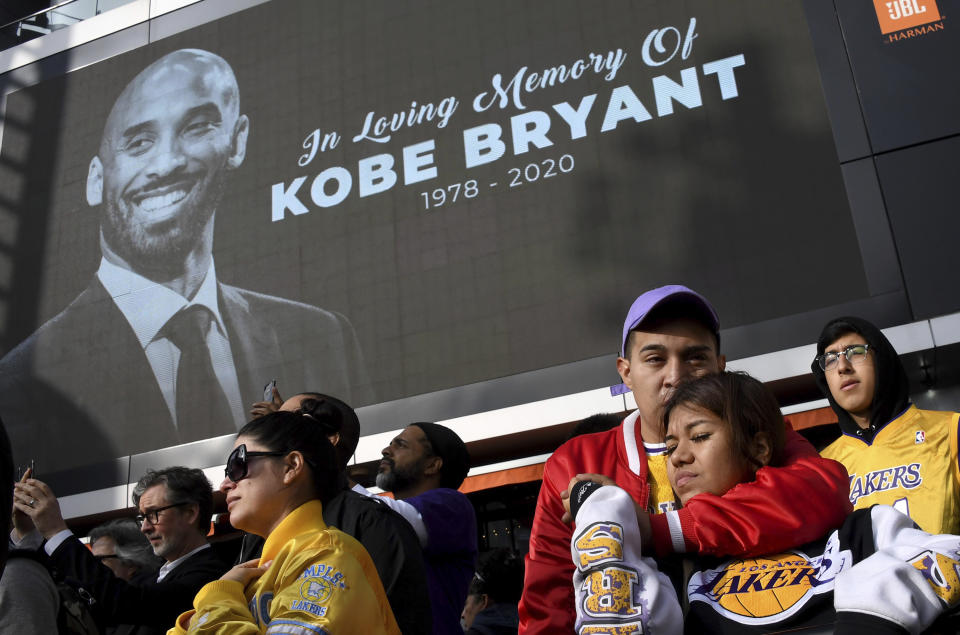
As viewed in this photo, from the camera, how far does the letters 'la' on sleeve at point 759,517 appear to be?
4.93 ft

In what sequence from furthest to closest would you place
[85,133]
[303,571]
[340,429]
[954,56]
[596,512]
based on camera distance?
[85,133], [954,56], [340,429], [303,571], [596,512]

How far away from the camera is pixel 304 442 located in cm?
234

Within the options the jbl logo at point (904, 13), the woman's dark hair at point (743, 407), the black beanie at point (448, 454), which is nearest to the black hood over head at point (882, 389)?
the woman's dark hair at point (743, 407)

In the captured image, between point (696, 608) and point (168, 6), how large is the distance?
9.60 metres

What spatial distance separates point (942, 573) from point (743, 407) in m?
0.48

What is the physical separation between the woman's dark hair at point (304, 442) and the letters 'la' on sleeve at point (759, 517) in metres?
1.04

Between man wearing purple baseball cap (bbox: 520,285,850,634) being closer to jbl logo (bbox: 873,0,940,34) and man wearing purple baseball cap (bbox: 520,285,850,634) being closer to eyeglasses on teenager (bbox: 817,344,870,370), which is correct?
eyeglasses on teenager (bbox: 817,344,870,370)

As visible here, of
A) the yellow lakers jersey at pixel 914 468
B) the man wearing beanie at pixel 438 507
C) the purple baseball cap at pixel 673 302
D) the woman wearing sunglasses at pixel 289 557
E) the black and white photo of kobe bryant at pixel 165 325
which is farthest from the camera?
the black and white photo of kobe bryant at pixel 165 325

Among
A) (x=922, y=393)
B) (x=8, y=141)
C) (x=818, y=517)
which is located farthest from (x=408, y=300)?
(x=818, y=517)

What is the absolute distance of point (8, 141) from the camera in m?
9.98

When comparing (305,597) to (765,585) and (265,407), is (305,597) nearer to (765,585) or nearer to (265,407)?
(765,585)

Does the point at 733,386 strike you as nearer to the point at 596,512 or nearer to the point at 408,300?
the point at 596,512

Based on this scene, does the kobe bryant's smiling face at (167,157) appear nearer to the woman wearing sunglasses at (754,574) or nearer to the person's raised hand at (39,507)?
the person's raised hand at (39,507)

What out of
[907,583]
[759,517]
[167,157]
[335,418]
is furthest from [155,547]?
[167,157]
